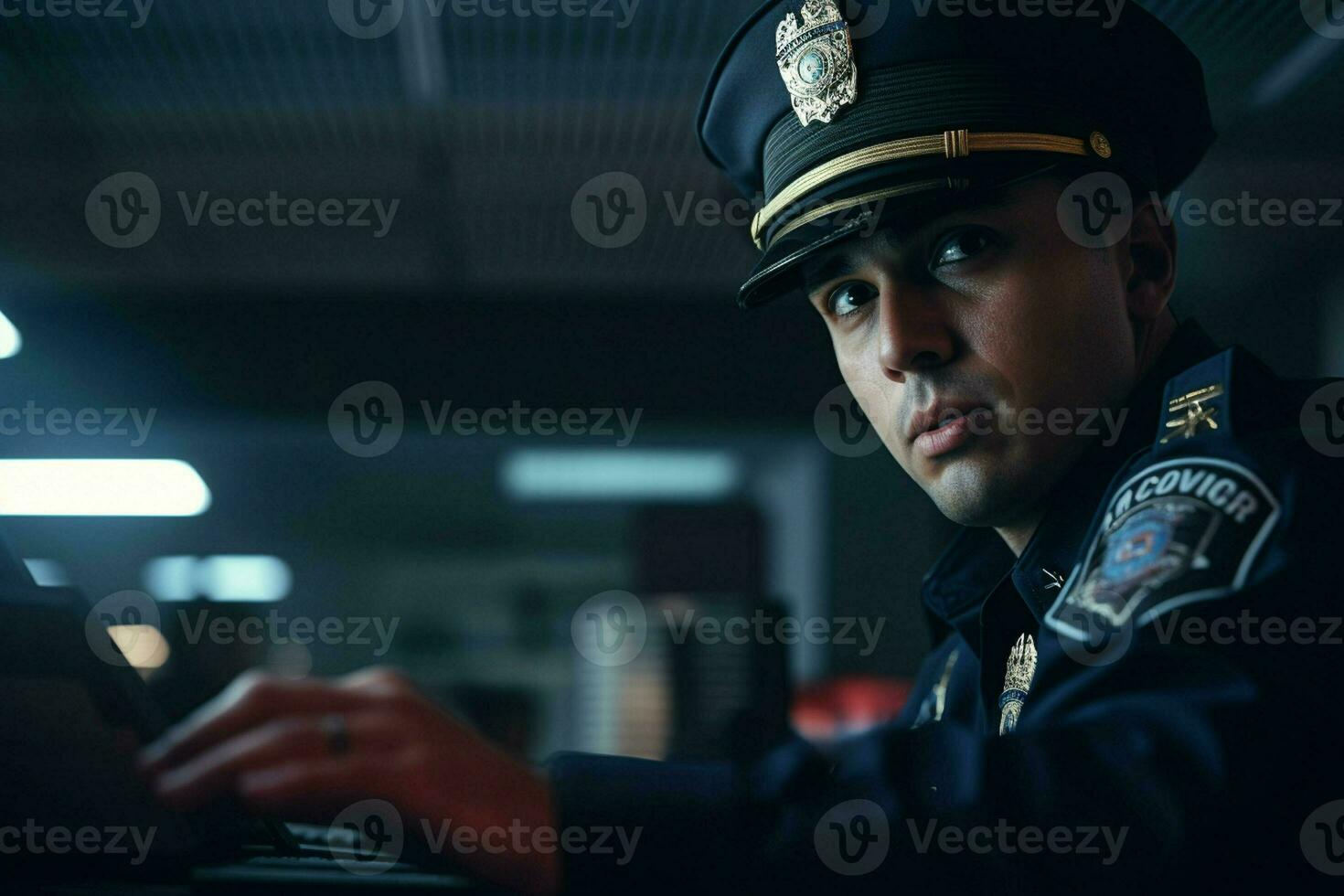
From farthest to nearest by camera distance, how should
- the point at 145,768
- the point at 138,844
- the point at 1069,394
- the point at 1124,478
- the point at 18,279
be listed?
the point at 18,279
the point at 1069,394
the point at 1124,478
the point at 138,844
the point at 145,768

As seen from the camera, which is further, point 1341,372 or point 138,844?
point 1341,372

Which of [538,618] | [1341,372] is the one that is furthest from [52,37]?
[538,618]

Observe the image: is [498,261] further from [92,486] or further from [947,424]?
[92,486]

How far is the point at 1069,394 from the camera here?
32.4 inches

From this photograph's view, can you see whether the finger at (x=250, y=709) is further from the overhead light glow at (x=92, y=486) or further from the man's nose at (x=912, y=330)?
the overhead light glow at (x=92, y=486)

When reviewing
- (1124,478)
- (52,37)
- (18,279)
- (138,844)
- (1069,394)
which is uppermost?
(18,279)

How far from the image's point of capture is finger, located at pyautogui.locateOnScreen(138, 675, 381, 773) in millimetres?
425

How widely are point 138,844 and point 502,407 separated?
3476 mm

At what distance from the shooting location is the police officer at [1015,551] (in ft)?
1.44

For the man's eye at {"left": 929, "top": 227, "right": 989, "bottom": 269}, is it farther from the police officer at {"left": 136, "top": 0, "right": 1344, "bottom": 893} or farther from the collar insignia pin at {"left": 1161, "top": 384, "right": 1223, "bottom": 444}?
the collar insignia pin at {"left": 1161, "top": 384, "right": 1223, "bottom": 444}

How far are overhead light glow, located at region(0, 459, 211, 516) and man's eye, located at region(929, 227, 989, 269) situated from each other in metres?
6.23

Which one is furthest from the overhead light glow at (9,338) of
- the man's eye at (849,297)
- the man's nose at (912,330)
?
the man's nose at (912,330)

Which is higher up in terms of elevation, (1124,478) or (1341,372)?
(1341,372)

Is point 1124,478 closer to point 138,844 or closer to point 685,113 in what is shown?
point 138,844
